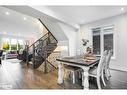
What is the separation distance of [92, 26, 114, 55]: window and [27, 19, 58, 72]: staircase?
2.19 metres

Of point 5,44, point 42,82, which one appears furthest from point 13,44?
point 42,82

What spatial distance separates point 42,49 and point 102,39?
9.92 ft

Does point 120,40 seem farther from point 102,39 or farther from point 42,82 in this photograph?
point 42,82

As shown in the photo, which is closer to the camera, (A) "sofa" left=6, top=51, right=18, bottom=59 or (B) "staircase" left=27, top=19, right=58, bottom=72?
(B) "staircase" left=27, top=19, right=58, bottom=72

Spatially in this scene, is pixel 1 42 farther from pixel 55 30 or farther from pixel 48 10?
pixel 48 10

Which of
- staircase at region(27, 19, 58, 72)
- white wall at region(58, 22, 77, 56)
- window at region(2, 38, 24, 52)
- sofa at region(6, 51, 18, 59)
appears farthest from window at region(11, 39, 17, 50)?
white wall at region(58, 22, 77, 56)

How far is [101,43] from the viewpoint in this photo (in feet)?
17.9

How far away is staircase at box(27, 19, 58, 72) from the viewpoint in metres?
4.93

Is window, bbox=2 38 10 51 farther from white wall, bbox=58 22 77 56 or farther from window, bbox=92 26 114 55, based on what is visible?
window, bbox=92 26 114 55

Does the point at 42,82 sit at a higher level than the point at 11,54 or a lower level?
lower

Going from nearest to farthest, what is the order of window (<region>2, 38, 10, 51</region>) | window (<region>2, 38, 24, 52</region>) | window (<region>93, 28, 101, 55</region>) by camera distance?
window (<region>93, 28, 101, 55</region>)
window (<region>2, 38, 10, 51</region>)
window (<region>2, 38, 24, 52</region>)

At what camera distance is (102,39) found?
17.8ft
